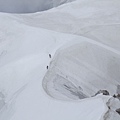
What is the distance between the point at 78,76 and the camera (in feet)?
40.1

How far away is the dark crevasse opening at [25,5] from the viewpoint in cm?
3594

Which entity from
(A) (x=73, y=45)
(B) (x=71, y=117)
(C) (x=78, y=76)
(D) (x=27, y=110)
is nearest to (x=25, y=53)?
(A) (x=73, y=45)

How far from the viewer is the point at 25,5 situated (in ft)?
119

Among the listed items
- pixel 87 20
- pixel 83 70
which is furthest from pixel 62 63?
pixel 87 20

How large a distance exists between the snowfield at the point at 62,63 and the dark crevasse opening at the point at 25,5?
53.5 ft

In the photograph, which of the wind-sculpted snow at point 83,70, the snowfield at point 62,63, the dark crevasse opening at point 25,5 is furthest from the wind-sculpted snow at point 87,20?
the dark crevasse opening at point 25,5

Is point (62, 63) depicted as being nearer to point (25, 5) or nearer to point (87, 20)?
point (87, 20)

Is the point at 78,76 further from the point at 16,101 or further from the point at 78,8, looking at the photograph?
the point at 78,8

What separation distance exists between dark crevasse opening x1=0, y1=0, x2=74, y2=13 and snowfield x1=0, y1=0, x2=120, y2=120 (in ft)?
53.5

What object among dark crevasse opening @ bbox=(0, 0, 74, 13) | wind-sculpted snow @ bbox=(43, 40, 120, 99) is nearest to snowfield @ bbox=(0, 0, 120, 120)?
wind-sculpted snow @ bbox=(43, 40, 120, 99)

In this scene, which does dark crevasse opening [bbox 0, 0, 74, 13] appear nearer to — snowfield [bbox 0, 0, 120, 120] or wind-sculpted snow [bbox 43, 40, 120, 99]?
snowfield [bbox 0, 0, 120, 120]

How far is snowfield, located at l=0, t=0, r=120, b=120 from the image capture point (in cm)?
865

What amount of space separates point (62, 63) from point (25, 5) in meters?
24.7

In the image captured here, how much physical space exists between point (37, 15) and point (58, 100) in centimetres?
1075
